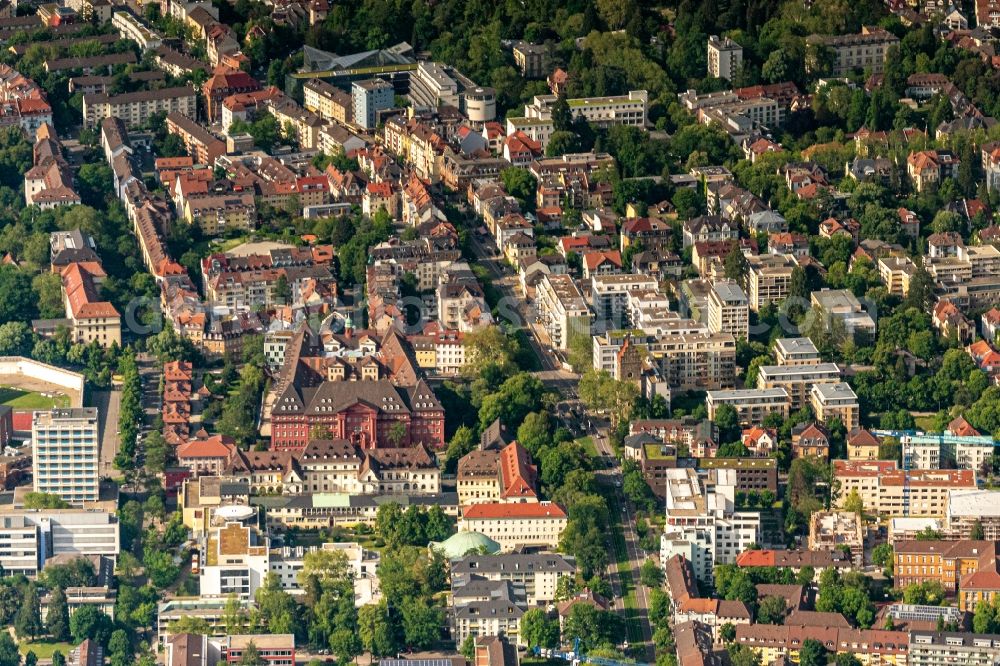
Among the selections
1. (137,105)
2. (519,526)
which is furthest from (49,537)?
(137,105)

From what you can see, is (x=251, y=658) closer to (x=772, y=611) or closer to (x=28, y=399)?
(x=772, y=611)

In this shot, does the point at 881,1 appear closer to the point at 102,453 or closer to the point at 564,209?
the point at 564,209

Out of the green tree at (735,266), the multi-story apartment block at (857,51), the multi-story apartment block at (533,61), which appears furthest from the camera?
the multi-story apartment block at (857,51)

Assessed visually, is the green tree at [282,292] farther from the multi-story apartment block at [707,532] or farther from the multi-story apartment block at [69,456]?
the multi-story apartment block at [707,532]

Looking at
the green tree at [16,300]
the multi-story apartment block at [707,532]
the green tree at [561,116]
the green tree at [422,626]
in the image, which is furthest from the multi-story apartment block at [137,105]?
the green tree at [422,626]

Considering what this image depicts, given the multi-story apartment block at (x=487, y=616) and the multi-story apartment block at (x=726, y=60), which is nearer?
the multi-story apartment block at (x=487, y=616)

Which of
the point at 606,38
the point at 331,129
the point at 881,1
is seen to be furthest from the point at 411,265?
the point at 881,1
